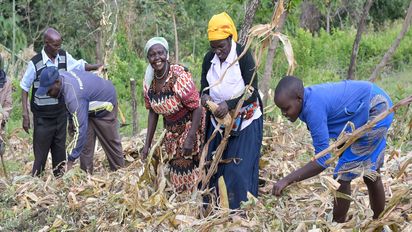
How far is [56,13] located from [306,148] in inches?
339

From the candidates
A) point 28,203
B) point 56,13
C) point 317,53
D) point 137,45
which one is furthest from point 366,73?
point 28,203

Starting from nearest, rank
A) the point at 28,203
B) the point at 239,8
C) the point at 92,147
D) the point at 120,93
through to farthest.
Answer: the point at 28,203, the point at 92,147, the point at 239,8, the point at 120,93

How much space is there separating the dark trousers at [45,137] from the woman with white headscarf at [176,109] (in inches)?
49.7

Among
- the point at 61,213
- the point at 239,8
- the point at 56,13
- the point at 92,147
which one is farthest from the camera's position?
the point at 56,13

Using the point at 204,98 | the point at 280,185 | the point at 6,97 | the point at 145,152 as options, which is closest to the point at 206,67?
the point at 204,98

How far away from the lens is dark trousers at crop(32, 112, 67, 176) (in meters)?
5.97

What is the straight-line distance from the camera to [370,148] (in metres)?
3.95

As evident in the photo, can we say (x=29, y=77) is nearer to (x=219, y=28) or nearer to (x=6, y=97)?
(x=6, y=97)

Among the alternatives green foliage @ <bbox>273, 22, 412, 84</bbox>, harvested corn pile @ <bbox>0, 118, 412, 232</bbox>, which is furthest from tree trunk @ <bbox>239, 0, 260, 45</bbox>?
green foliage @ <bbox>273, 22, 412, 84</bbox>

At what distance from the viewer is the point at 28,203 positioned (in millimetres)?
4996

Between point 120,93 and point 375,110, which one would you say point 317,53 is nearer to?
point 120,93

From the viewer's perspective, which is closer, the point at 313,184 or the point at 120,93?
the point at 313,184

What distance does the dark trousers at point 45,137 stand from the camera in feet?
19.6

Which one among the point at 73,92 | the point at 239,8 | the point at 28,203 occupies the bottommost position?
the point at 28,203
